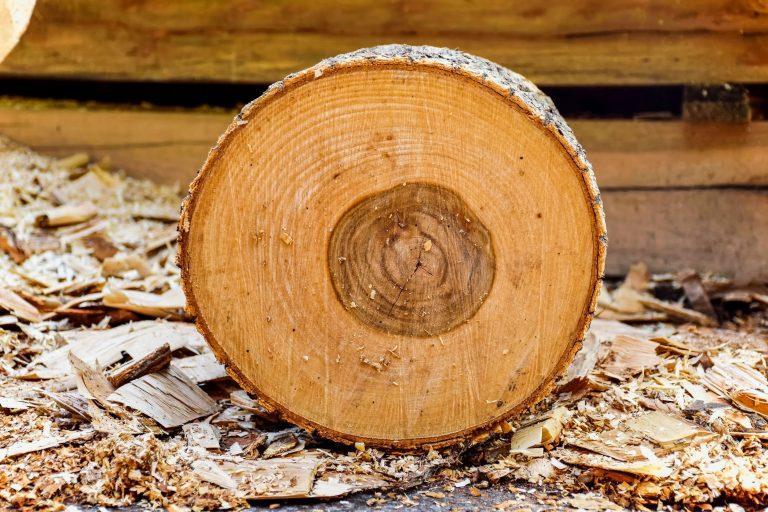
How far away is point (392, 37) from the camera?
371 cm

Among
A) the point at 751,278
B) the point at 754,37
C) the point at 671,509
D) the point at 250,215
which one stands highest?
the point at 754,37

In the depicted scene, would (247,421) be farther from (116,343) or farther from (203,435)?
(116,343)

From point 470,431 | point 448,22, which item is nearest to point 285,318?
point 470,431

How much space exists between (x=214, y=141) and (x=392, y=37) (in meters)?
0.96

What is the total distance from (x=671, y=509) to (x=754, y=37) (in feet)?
7.75

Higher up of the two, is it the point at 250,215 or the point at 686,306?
the point at 250,215

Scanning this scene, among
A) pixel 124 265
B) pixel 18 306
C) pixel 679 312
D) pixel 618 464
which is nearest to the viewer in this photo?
pixel 618 464

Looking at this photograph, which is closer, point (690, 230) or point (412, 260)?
point (412, 260)

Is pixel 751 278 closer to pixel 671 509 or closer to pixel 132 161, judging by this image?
pixel 671 509

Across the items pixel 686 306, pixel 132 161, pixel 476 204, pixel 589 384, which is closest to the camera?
pixel 476 204

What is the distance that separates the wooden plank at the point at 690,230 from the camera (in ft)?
12.0

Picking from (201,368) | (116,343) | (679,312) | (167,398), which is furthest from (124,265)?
(679,312)

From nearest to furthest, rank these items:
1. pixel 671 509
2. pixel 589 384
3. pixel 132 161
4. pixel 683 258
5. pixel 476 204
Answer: pixel 671 509
pixel 476 204
pixel 589 384
pixel 683 258
pixel 132 161

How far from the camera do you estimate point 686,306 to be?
349 cm
